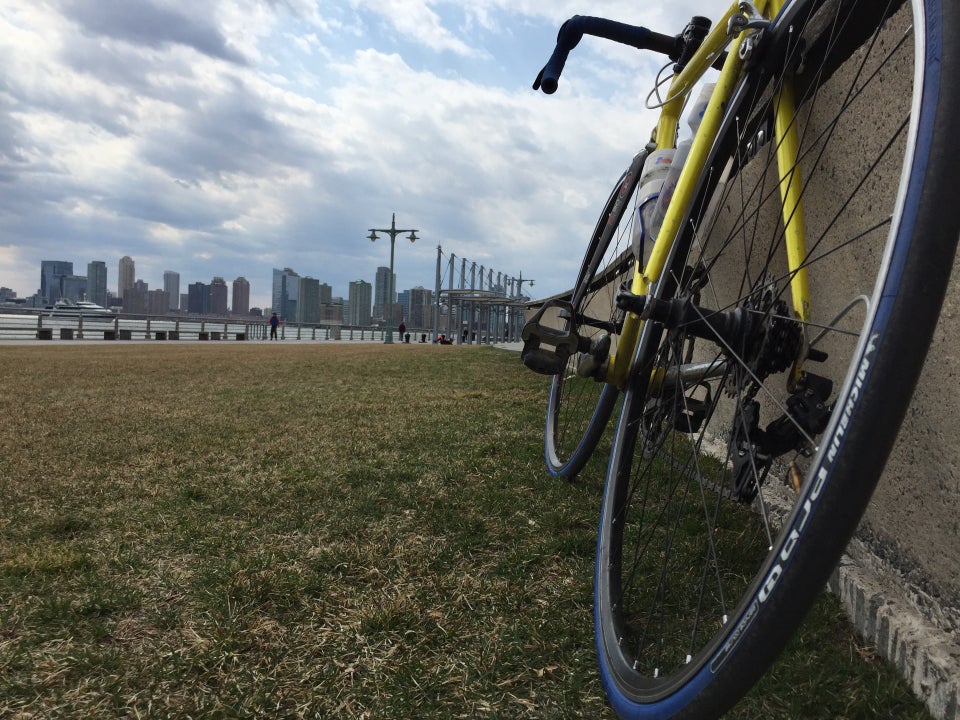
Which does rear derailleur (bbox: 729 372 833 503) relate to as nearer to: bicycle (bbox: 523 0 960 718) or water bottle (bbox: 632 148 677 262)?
bicycle (bbox: 523 0 960 718)

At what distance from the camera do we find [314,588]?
169 cm

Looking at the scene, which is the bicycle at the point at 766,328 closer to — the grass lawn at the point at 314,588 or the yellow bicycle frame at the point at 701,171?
the yellow bicycle frame at the point at 701,171

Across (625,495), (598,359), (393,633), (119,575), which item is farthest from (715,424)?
(119,575)

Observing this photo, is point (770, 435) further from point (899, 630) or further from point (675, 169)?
point (675, 169)

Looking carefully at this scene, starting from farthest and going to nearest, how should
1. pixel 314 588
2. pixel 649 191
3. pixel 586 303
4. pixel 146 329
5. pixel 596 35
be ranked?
pixel 146 329 < pixel 586 303 < pixel 596 35 < pixel 649 191 < pixel 314 588

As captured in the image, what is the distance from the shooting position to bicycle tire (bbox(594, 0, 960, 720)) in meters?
0.72

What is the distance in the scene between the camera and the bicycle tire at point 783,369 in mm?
721

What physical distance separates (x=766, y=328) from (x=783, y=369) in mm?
122

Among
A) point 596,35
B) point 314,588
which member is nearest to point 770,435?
point 314,588

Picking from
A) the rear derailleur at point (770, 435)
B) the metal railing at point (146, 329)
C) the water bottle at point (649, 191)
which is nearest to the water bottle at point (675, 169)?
the water bottle at point (649, 191)

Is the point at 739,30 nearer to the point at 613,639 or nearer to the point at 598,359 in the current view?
the point at 598,359

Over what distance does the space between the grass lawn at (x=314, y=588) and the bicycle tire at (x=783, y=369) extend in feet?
0.71

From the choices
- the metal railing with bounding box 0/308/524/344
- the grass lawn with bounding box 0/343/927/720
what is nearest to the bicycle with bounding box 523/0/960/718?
the grass lawn with bounding box 0/343/927/720

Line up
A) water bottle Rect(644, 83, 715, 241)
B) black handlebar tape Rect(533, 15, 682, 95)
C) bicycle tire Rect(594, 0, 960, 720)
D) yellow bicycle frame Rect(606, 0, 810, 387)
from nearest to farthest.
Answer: bicycle tire Rect(594, 0, 960, 720), yellow bicycle frame Rect(606, 0, 810, 387), water bottle Rect(644, 83, 715, 241), black handlebar tape Rect(533, 15, 682, 95)
